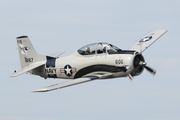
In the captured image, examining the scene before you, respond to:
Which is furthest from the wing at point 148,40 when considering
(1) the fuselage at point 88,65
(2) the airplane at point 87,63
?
(1) the fuselage at point 88,65

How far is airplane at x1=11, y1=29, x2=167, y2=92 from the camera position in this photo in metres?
22.9

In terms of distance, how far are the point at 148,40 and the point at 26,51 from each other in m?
9.10

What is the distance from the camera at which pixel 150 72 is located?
23.8 meters

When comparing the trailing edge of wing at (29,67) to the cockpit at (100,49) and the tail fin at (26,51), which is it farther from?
the cockpit at (100,49)

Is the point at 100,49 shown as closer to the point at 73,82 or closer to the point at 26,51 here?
the point at 73,82

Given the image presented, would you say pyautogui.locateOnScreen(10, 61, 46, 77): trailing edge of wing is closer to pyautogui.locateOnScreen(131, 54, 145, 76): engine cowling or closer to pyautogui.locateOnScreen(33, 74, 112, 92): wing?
pyautogui.locateOnScreen(33, 74, 112, 92): wing

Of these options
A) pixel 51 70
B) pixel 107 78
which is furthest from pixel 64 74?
pixel 107 78

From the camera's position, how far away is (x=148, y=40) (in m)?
27.8

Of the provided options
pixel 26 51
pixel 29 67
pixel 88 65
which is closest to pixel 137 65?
pixel 88 65

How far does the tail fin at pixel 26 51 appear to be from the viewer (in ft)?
88.8

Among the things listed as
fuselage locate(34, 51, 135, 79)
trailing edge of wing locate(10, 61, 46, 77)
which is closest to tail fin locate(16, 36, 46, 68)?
trailing edge of wing locate(10, 61, 46, 77)

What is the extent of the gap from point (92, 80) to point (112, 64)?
172cm

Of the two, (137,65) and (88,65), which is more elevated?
(137,65)

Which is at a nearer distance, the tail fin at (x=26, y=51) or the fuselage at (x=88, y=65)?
the fuselage at (x=88, y=65)
